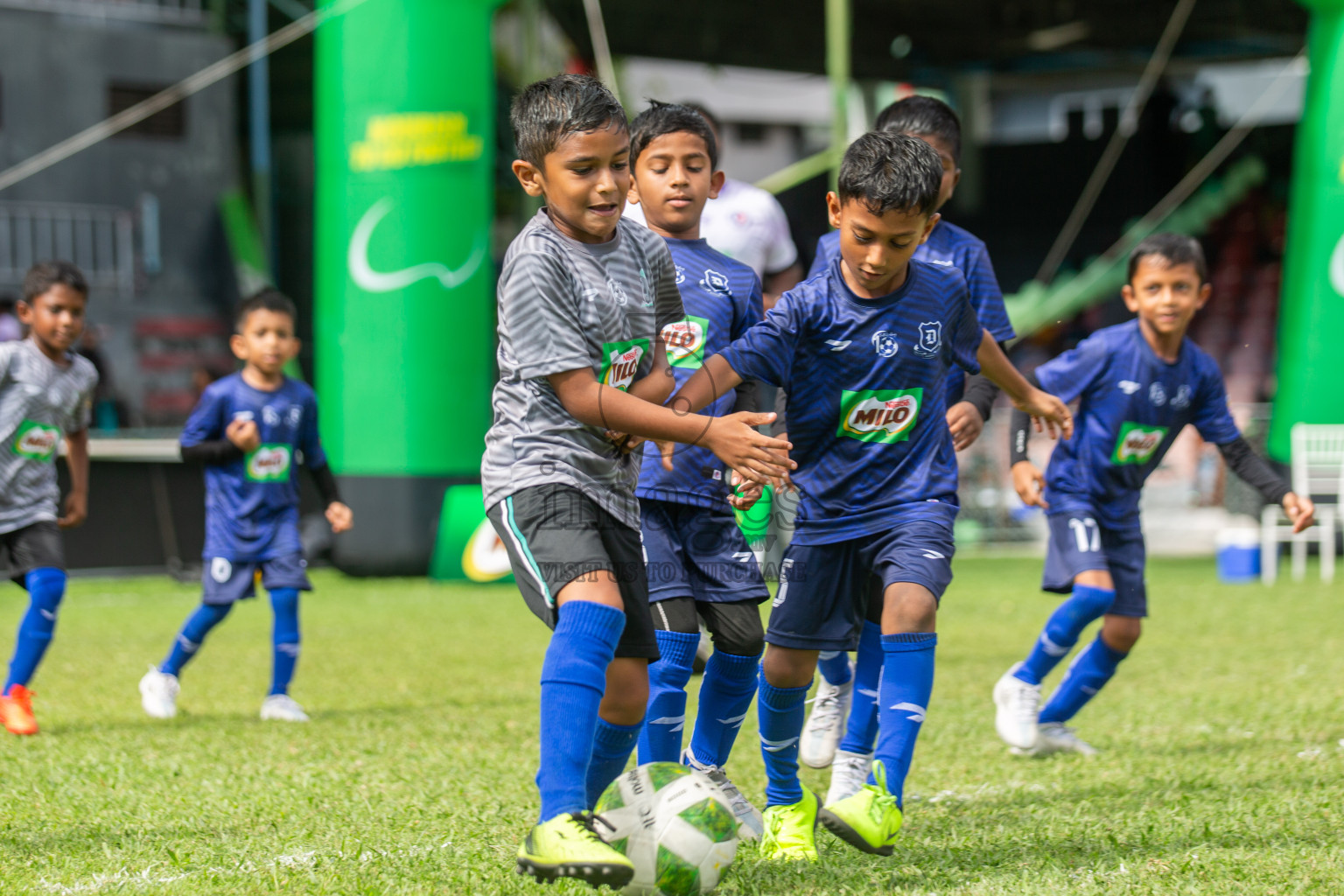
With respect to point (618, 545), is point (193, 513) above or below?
below

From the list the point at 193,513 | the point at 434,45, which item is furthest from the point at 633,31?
the point at 193,513

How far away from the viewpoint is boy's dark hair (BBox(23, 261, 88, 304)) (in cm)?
571

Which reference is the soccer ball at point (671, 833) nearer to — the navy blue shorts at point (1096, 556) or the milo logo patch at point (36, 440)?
the navy blue shorts at point (1096, 556)

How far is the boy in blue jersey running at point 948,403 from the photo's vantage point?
12.2 ft

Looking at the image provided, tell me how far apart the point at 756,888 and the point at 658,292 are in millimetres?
1359

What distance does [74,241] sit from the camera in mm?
19062

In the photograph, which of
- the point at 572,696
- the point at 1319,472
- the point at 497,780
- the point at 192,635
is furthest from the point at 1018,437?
the point at 1319,472

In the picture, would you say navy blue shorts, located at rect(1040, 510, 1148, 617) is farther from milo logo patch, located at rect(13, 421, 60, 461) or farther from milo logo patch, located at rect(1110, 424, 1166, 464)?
milo logo patch, located at rect(13, 421, 60, 461)

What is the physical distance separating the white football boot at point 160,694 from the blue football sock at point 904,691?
11.4 ft

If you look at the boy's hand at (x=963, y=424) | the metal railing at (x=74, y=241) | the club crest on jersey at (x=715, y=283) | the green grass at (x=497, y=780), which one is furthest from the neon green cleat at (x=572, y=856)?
the metal railing at (x=74, y=241)

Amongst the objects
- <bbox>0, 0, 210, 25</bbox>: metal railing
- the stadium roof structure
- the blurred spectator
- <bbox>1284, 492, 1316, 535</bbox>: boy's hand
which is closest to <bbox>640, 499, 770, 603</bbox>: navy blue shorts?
<bbox>1284, 492, 1316, 535</bbox>: boy's hand

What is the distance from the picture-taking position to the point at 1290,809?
A: 149 inches

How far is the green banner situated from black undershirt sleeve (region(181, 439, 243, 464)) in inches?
217

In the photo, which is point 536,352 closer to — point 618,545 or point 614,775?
point 618,545
